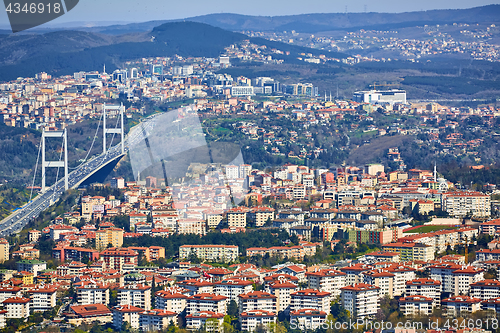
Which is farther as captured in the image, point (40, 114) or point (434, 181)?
point (40, 114)

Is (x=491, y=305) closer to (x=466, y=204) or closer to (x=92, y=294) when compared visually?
(x=92, y=294)

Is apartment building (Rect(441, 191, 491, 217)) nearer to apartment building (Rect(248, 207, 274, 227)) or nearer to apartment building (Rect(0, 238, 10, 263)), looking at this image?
apartment building (Rect(248, 207, 274, 227))

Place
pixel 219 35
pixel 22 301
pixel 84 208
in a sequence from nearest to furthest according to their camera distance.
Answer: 1. pixel 22 301
2. pixel 84 208
3. pixel 219 35

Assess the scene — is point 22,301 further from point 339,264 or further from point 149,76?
point 149,76

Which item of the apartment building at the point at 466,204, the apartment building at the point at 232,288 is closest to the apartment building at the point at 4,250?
the apartment building at the point at 232,288

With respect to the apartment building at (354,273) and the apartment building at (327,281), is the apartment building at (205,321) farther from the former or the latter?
the apartment building at (354,273)

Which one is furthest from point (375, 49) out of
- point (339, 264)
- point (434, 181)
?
point (339, 264)

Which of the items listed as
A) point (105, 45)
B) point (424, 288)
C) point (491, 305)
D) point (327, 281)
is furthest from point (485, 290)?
point (105, 45)

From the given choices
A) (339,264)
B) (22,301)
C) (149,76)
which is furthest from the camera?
(149,76)
